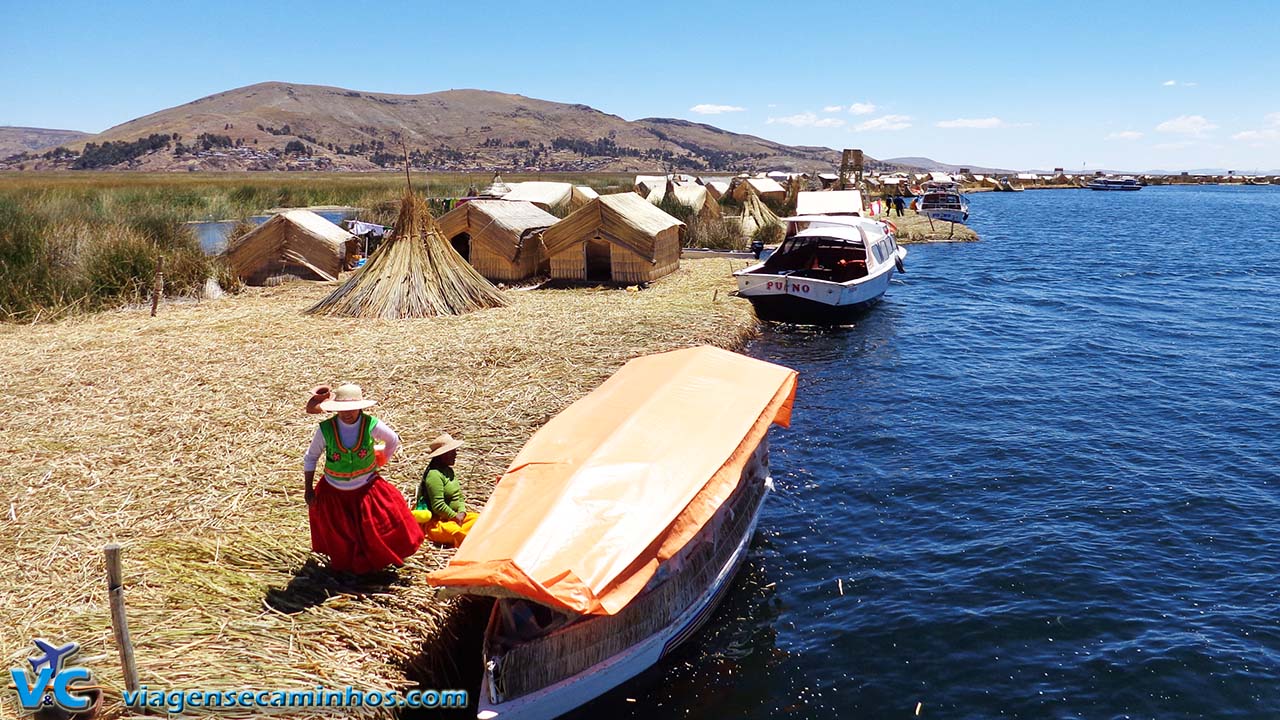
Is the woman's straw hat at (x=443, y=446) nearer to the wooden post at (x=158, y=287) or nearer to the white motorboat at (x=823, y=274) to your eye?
the wooden post at (x=158, y=287)

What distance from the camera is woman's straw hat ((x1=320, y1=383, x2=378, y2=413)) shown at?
6145 millimetres

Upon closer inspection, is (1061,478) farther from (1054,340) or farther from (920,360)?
(1054,340)

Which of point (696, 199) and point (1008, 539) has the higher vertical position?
point (696, 199)

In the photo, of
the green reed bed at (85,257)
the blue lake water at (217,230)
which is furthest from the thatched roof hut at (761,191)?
the green reed bed at (85,257)

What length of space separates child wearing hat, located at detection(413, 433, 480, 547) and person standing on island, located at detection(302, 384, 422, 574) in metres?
0.62

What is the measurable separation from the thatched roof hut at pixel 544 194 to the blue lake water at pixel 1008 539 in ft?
55.9

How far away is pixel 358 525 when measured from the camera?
6445mm

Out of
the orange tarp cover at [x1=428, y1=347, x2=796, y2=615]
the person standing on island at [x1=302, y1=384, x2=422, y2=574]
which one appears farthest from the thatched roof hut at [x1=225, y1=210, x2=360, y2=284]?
the person standing on island at [x1=302, y1=384, x2=422, y2=574]

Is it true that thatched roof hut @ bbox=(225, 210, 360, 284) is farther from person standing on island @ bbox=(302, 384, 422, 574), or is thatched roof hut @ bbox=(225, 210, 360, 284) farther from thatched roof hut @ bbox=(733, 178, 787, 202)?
thatched roof hut @ bbox=(733, 178, 787, 202)

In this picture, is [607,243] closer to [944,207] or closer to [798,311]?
[798,311]

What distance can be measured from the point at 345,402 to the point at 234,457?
3739mm

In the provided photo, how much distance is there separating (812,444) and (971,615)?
5180mm

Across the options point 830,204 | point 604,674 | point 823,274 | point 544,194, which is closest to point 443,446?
point 604,674

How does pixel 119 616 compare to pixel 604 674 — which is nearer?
pixel 119 616
